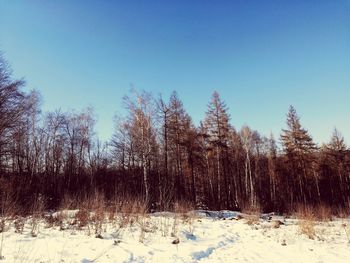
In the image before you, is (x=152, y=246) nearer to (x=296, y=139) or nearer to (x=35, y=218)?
(x=35, y=218)

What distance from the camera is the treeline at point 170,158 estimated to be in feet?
70.4

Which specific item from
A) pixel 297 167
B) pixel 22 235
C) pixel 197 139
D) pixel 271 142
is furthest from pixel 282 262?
pixel 271 142

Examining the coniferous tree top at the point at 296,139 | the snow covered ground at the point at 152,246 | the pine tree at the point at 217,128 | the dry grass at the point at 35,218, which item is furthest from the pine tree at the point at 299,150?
the dry grass at the point at 35,218

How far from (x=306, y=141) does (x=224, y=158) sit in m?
11.5

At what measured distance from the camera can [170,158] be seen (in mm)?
29516

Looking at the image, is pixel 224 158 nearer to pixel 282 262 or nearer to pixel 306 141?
pixel 306 141

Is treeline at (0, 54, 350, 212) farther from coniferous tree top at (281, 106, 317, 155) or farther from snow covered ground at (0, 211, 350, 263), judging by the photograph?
snow covered ground at (0, 211, 350, 263)

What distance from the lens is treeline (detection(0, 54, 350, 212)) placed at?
21.5 metres

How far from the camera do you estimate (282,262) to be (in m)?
5.91

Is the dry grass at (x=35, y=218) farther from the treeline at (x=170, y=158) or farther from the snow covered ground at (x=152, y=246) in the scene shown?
the treeline at (x=170, y=158)

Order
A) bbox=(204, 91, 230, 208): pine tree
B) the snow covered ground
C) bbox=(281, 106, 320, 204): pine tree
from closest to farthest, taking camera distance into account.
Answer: the snow covered ground → bbox=(204, 91, 230, 208): pine tree → bbox=(281, 106, 320, 204): pine tree

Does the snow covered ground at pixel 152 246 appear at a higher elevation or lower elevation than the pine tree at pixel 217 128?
lower

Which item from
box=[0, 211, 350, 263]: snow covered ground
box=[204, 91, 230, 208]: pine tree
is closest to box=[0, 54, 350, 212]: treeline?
box=[204, 91, 230, 208]: pine tree

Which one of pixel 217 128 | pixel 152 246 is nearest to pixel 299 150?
pixel 217 128
